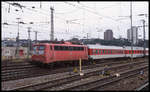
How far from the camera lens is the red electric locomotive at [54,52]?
18.5m

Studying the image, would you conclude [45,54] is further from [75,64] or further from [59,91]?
[59,91]

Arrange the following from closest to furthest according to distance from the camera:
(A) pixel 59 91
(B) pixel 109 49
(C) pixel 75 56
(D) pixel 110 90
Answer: (A) pixel 59 91
(D) pixel 110 90
(C) pixel 75 56
(B) pixel 109 49

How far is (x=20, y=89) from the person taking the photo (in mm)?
9828

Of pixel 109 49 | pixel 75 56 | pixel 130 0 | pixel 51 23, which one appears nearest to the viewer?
pixel 130 0

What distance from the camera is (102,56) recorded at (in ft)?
98.2

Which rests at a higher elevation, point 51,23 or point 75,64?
point 51,23

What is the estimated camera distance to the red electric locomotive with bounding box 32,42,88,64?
18.5 meters

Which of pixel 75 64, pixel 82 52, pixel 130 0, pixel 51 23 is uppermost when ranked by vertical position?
pixel 130 0

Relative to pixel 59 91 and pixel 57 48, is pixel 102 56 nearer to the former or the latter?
pixel 57 48

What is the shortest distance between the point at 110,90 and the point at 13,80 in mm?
7317

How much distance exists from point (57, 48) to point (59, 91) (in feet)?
34.6

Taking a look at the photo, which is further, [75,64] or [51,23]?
[51,23]

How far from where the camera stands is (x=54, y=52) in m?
19.3

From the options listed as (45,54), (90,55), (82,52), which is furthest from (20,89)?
(90,55)
